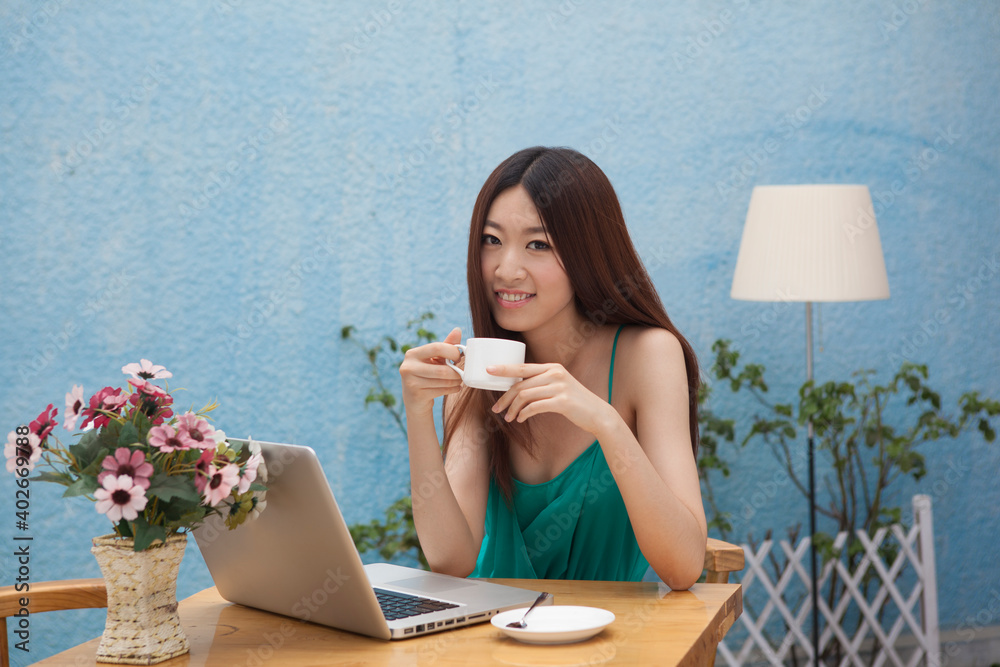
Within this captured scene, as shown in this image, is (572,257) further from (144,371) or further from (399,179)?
(399,179)

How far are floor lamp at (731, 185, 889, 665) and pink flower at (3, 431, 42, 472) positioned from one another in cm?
193

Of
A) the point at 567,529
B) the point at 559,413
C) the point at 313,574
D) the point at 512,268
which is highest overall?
the point at 512,268

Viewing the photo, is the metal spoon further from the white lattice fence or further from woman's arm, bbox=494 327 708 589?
the white lattice fence

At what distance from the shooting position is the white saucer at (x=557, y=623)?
37.5 inches

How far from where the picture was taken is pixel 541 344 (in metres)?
1.67

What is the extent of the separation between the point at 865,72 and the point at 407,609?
2541mm

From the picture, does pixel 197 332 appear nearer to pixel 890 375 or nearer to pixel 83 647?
pixel 83 647

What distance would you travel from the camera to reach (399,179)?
2674 millimetres

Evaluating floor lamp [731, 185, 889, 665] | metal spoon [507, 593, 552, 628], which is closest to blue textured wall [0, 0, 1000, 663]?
floor lamp [731, 185, 889, 665]

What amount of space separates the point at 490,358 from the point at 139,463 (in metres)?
0.48

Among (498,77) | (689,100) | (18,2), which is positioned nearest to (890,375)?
(689,100)

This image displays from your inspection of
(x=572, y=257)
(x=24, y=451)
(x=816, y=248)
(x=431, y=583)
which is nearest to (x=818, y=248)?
(x=816, y=248)

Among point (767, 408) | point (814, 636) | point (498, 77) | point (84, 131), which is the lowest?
point (814, 636)

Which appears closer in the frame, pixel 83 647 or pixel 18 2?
pixel 83 647
